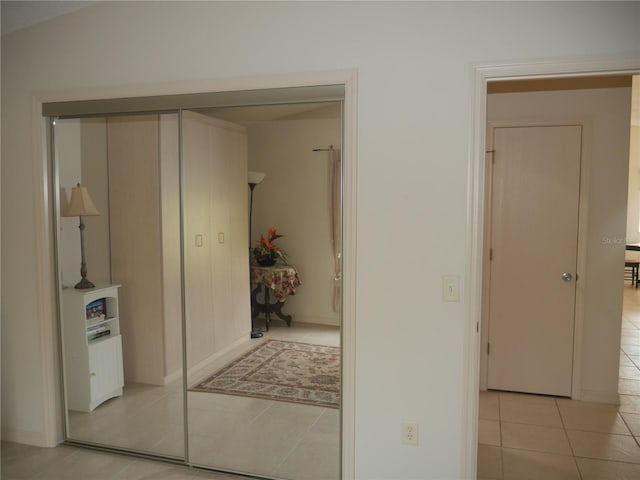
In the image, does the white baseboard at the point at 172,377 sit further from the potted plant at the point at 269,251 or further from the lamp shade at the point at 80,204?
the lamp shade at the point at 80,204

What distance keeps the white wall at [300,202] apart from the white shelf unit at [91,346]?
1055mm

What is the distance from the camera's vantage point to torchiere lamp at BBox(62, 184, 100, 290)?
3.00 meters

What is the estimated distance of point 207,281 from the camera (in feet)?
9.53

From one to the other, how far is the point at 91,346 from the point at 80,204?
2.88 feet

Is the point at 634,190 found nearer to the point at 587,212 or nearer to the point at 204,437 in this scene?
the point at 587,212

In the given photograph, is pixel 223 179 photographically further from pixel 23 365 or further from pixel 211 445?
→ pixel 23 365

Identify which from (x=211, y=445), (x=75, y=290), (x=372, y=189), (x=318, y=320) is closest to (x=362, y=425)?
(x=318, y=320)

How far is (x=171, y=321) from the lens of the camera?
2932 millimetres

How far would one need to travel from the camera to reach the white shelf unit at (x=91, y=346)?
9.99 ft

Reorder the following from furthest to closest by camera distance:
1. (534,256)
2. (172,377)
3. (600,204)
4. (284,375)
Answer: (534,256), (600,204), (172,377), (284,375)

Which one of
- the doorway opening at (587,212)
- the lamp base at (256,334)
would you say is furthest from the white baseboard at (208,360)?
the doorway opening at (587,212)

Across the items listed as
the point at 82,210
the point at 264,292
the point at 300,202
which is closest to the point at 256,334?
the point at 264,292

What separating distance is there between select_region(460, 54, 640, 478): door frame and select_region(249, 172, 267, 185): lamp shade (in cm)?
112

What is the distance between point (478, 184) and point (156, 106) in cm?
180
